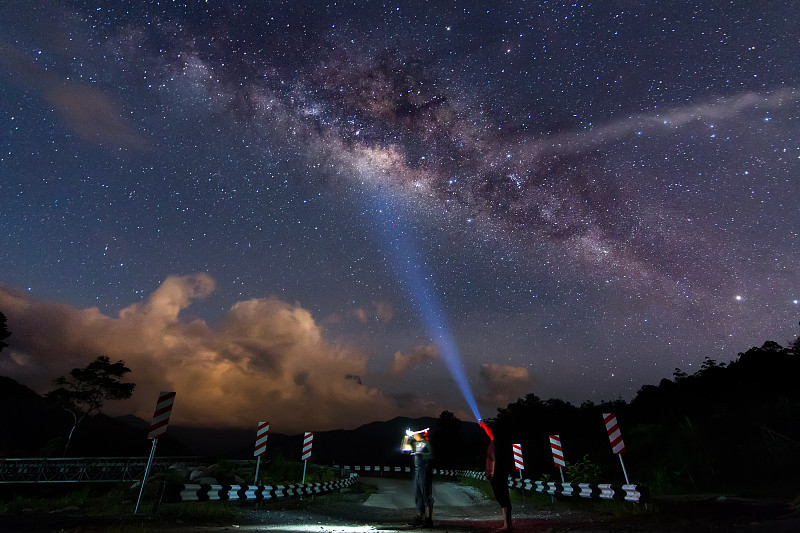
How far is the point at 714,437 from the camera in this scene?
19.3 metres

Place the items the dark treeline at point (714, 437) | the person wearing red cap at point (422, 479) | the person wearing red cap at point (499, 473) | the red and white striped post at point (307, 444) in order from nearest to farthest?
the person wearing red cap at point (499, 473), the person wearing red cap at point (422, 479), the dark treeline at point (714, 437), the red and white striped post at point (307, 444)

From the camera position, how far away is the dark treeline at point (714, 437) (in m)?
16.6

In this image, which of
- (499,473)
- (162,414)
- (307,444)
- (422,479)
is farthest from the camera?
(307,444)

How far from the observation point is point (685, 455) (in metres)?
19.4

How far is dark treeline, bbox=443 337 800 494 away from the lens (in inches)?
655

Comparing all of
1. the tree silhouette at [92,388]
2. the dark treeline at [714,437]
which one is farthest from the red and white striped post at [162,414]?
the tree silhouette at [92,388]

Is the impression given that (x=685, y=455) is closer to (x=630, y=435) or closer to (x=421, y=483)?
(x=630, y=435)

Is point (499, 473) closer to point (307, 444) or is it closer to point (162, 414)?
point (162, 414)

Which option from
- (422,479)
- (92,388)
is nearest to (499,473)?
(422,479)

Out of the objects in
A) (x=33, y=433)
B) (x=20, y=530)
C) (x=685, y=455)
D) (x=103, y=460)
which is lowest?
(x=20, y=530)

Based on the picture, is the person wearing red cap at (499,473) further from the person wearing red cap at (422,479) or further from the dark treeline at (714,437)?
the dark treeline at (714,437)

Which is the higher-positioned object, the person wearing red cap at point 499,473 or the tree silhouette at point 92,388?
the tree silhouette at point 92,388

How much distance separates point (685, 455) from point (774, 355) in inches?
831

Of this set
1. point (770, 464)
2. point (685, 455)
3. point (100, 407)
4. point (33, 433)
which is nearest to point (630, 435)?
point (685, 455)
